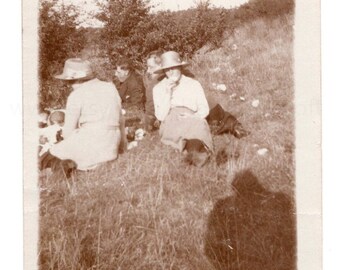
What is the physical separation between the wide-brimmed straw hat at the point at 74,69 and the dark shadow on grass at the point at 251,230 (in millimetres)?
1116

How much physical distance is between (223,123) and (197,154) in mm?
245

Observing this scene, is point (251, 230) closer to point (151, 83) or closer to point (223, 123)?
point (223, 123)

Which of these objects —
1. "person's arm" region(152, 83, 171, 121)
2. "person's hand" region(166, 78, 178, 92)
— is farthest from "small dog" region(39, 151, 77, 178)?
"person's hand" region(166, 78, 178, 92)

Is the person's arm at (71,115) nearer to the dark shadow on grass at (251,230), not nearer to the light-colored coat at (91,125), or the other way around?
the light-colored coat at (91,125)

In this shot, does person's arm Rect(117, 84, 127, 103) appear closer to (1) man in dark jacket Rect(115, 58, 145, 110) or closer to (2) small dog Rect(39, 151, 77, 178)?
(1) man in dark jacket Rect(115, 58, 145, 110)

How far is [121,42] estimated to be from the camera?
3.18 metres

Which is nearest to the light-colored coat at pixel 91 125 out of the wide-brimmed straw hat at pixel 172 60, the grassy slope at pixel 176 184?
the grassy slope at pixel 176 184

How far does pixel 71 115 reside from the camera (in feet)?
10.2

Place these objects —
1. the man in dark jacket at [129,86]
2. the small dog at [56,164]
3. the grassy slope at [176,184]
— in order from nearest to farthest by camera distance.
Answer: the grassy slope at [176,184] < the small dog at [56,164] < the man in dark jacket at [129,86]

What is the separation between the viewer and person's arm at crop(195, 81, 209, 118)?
313 centimetres

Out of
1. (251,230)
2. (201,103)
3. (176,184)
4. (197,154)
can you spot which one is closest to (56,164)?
(176,184)

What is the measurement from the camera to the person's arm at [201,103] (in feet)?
10.3

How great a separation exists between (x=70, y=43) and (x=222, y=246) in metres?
1.50

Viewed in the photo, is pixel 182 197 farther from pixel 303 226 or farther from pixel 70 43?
pixel 70 43
